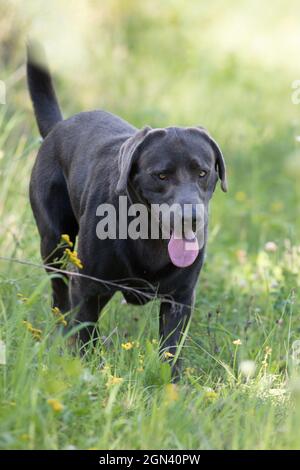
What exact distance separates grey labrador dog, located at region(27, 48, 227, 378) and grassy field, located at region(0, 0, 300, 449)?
0.19 metres

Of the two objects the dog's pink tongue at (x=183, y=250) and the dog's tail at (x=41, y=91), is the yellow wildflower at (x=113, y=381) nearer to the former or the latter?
the dog's pink tongue at (x=183, y=250)

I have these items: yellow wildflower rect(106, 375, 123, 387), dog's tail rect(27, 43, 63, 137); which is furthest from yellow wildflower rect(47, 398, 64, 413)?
dog's tail rect(27, 43, 63, 137)

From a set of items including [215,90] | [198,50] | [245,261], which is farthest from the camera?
[198,50]

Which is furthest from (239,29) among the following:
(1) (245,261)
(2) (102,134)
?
(2) (102,134)

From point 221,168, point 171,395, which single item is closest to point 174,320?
point 221,168

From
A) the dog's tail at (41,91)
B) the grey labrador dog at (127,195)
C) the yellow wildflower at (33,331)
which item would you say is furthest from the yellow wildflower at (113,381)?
the dog's tail at (41,91)

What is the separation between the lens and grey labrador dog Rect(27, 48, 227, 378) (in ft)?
12.7

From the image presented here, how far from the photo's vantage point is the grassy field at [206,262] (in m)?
3.03

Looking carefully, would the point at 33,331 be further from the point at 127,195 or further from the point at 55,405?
the point at 127,195

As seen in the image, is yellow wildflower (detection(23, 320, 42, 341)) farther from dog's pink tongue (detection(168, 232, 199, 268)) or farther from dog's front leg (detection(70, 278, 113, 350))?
dog's pink tongue (detection(168, 232, 199, 268))

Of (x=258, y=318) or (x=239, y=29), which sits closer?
(x=258, y=318)

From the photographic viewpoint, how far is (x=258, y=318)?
4598 mm

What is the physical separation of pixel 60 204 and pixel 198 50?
20.3 ft

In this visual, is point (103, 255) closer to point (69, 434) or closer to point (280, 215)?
point (69, 434)
